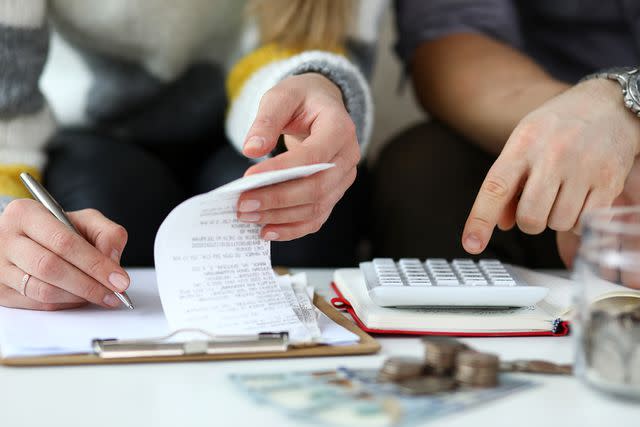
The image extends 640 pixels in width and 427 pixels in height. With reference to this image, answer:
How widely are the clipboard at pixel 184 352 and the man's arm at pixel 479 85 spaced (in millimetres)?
545

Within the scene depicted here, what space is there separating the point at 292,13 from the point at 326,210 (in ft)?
1.62

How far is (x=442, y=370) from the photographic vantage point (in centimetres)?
49

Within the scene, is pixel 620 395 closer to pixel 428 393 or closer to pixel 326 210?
pixel 428 393

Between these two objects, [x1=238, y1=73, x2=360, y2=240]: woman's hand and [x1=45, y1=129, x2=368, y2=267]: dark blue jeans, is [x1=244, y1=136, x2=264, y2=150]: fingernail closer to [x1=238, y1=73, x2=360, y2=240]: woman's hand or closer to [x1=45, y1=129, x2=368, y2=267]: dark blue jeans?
[x1=238, y1=73, x2=360, y2=240]: woman's hand

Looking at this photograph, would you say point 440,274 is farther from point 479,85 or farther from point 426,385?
point 479,85

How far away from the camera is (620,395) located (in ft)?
1.53

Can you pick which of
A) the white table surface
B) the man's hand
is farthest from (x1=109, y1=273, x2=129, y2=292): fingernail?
the man's hand

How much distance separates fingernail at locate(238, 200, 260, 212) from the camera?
0.55 metres

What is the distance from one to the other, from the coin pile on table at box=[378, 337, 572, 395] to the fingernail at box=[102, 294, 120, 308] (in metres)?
0.26

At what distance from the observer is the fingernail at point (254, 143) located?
23.2 inches

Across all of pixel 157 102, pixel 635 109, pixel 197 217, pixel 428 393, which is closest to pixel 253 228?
pixel 197 217

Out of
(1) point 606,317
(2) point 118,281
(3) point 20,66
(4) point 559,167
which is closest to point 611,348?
(1) point 606,317

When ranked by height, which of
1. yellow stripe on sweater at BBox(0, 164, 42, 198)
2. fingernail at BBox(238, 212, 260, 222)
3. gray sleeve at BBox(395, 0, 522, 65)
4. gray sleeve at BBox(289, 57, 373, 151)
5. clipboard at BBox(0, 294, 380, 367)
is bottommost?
clipboard at BBox(0, 294, 380, 367)

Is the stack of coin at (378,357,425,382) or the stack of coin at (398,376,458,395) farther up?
the stack of coin at (378,357,425,382)
